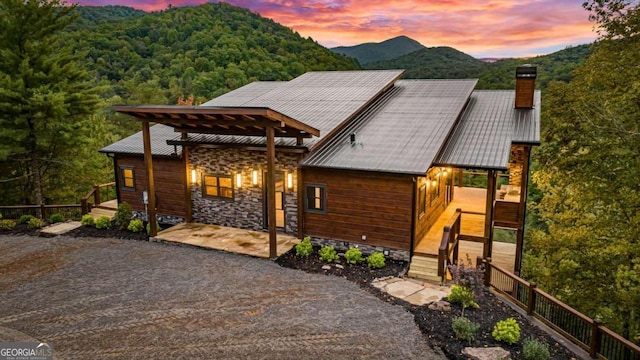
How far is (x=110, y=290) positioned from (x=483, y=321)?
7.40m

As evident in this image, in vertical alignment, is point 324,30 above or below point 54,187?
above

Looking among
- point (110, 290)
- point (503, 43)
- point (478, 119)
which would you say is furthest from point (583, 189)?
point (503, 43)

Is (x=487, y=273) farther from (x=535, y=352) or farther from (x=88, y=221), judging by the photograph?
(x=88, y=221)

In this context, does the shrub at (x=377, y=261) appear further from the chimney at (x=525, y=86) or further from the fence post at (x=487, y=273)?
the chimney at (x=525, y=86)

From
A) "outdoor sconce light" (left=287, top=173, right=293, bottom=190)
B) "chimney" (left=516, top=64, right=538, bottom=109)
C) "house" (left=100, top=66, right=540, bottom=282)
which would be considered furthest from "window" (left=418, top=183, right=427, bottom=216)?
"chimney" (left=516, top=64, right=538, bottom=109)

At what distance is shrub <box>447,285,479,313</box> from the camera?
770 centimetres

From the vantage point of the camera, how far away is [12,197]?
17.0 meters

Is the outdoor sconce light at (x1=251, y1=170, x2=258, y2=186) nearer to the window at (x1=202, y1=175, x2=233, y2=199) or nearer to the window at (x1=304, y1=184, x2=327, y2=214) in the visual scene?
the window at (x1=202, y1=175, x2=233, y2=199)

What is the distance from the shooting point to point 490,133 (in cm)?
1194

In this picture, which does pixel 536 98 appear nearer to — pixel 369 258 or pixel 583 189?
pixel 583 189

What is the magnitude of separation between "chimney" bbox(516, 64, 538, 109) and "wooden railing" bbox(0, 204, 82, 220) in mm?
16097

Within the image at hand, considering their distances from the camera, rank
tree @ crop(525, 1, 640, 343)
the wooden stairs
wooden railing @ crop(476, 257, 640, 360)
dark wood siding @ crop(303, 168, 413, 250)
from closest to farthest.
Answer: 1. wooden railing @ crop(476, 257, 640, 360)
2. the wooden stairs
3. tree @ crop(525, 1, 640, 343)
4. dark wood siding @ crop(303, 168, 413, 250)

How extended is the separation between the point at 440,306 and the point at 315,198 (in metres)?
4.56

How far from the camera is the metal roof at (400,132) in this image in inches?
399
